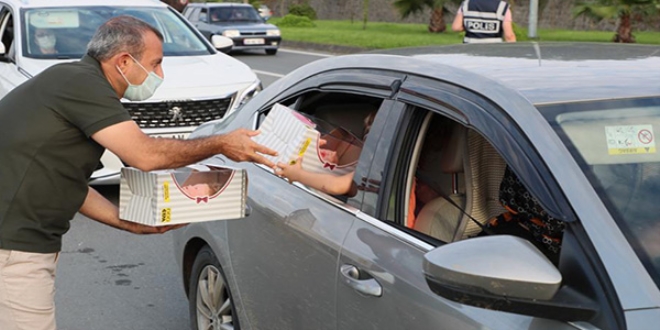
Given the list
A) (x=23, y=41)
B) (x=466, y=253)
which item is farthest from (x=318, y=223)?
(x=23, y=41)

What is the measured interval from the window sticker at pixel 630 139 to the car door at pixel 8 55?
692 centimetres

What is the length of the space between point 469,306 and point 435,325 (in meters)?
0.14

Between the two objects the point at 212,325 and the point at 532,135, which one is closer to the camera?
the point at 532,135

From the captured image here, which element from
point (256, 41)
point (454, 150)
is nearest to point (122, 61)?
point (454, 150)

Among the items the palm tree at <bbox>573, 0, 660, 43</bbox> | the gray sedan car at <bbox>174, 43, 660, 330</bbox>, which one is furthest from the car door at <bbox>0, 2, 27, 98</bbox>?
the palm tree at <bbox>573, 0, 660, 43</bbox>

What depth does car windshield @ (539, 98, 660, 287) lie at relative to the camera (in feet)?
8.63

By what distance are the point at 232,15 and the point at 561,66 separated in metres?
26.5

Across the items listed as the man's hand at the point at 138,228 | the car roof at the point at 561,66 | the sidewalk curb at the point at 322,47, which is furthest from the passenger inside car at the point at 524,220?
the sidewalk curb at the point at 322,47

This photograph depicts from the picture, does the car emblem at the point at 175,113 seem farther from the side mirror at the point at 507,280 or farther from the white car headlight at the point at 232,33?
the white car headlight at the point at 232,33

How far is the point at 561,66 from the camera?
3.38m

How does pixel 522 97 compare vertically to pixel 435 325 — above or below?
above

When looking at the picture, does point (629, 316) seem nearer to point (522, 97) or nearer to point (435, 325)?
point (435, 325)

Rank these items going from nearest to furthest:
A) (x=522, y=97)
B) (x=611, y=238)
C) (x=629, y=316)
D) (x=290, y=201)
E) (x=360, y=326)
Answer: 1. (x=629, y=316)
2. (x=611, y=238)
3. (x=522, y=97)
4. (x=360, y=326)
5. (x=290, y=201)

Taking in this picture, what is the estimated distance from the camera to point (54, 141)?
3.39m
